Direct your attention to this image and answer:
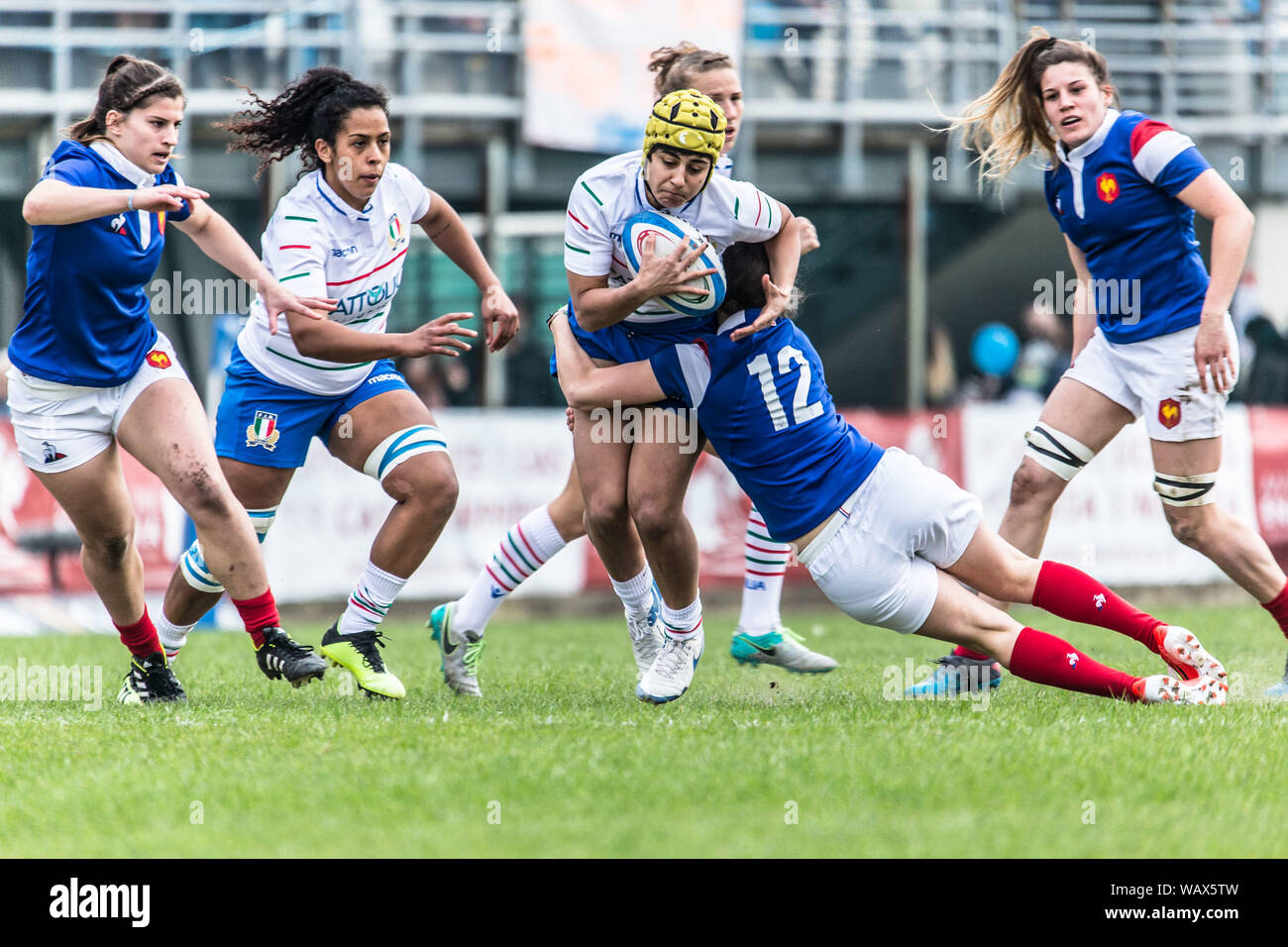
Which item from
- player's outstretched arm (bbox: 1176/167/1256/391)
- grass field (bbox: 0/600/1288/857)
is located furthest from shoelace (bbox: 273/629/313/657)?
player's outstretched arm (bbox: 1176/167/1256/391)

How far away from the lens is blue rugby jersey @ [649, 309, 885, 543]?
5.04 meters

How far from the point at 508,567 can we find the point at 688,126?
214 centimetres

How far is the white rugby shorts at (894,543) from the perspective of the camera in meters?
4.91

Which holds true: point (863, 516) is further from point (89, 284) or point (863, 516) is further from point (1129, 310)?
point (89, 284)

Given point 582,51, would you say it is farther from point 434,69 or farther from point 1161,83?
point 1161,83

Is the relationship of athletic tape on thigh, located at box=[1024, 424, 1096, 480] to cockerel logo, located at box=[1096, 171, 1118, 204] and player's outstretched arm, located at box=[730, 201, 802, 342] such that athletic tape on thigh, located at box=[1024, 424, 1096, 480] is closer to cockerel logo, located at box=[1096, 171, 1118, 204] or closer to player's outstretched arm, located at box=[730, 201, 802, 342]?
cockerel logo, located at box=[1096, 171, 1118, 204]

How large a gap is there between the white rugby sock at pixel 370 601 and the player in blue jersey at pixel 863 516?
123cm

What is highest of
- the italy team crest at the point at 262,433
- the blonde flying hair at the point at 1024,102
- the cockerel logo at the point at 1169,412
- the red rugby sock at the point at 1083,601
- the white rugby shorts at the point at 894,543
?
the blonde flying hair at the point at 1024,102

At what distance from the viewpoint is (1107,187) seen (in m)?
5.76

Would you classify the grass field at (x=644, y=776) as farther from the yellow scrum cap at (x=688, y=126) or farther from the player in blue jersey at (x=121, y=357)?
the yellow scrum cap at (x=688, y=126)

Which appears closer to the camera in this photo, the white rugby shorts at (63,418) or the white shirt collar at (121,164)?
the white shirt collar at (121,164)

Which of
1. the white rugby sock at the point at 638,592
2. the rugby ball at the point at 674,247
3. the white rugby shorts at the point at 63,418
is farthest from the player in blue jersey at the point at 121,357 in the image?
the white rugby sock at the point at 638,592

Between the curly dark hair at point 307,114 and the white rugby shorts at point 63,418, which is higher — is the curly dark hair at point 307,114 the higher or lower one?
the higher one
